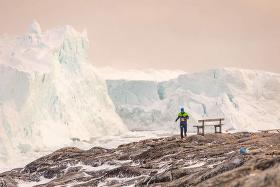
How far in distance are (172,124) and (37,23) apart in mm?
Result: 39499

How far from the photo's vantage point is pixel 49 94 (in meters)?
79.0

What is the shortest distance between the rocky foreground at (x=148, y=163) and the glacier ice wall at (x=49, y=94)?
3582 cm

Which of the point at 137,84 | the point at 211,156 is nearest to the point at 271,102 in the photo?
→ the point at 137,84

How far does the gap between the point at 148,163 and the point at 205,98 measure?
88.2 m

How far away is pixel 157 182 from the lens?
1612 centimetres

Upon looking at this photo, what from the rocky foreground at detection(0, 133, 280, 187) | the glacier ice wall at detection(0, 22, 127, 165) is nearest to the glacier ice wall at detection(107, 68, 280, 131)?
the glacier ice wall at detection(0, 22, 127, 165)

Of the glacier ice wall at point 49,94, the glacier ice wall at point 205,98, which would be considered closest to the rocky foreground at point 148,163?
the glacier ice wall at point 49,94

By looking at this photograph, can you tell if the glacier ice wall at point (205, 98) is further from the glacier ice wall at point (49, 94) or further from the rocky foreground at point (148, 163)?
the rocky foreground at point (148, 163)

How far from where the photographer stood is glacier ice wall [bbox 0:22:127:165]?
230 feet

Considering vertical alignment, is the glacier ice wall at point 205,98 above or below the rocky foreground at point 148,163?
above

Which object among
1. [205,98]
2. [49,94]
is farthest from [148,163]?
[205,98]

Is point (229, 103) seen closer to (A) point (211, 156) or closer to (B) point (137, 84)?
(B) point (137, 84)

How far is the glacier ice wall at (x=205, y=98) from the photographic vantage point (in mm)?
106438

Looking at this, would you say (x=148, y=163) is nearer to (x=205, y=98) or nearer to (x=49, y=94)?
(x=49, y=94)
